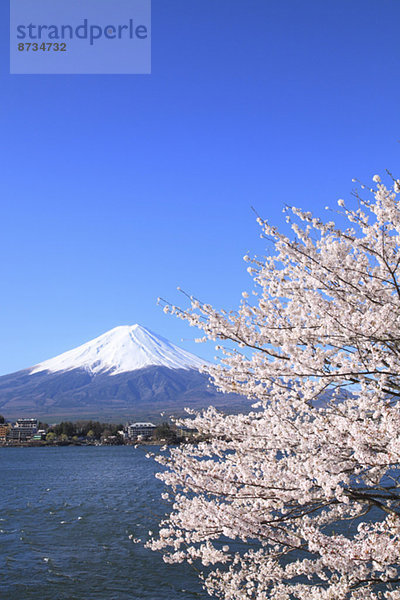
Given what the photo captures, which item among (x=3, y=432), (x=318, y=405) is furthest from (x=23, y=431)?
(x=318, y=405)

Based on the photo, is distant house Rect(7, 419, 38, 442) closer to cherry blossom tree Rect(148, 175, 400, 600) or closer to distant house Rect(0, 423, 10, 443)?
distant house Rect(0, 423, 10, 443)

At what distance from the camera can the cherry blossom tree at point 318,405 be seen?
3.62m

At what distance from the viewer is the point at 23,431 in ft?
356

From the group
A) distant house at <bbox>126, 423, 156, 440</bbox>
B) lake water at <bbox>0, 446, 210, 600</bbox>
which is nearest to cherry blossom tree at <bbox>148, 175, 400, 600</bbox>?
lake water at <bbox>0, 446, 210, 600</bbox>

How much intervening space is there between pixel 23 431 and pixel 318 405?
4521 inches

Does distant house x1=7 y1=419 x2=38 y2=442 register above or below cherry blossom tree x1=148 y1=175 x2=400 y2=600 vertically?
below

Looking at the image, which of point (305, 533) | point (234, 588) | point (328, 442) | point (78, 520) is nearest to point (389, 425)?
point (328, 442)

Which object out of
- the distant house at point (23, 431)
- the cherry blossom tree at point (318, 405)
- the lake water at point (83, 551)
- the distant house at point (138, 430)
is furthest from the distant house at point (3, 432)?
the cherry blossom tree at point (318, 405)

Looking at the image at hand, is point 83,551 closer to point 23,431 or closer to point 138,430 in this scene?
point 138,430

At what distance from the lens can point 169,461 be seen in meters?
5.61

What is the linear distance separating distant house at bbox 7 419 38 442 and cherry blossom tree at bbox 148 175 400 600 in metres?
112

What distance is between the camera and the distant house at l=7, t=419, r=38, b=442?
107250 mm

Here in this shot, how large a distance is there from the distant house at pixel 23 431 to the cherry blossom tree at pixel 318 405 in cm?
11227

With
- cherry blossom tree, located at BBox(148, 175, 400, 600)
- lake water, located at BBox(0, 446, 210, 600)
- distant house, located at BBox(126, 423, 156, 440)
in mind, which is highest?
cherry blossom tree, located at BBox(148, 175, 400, 600)
